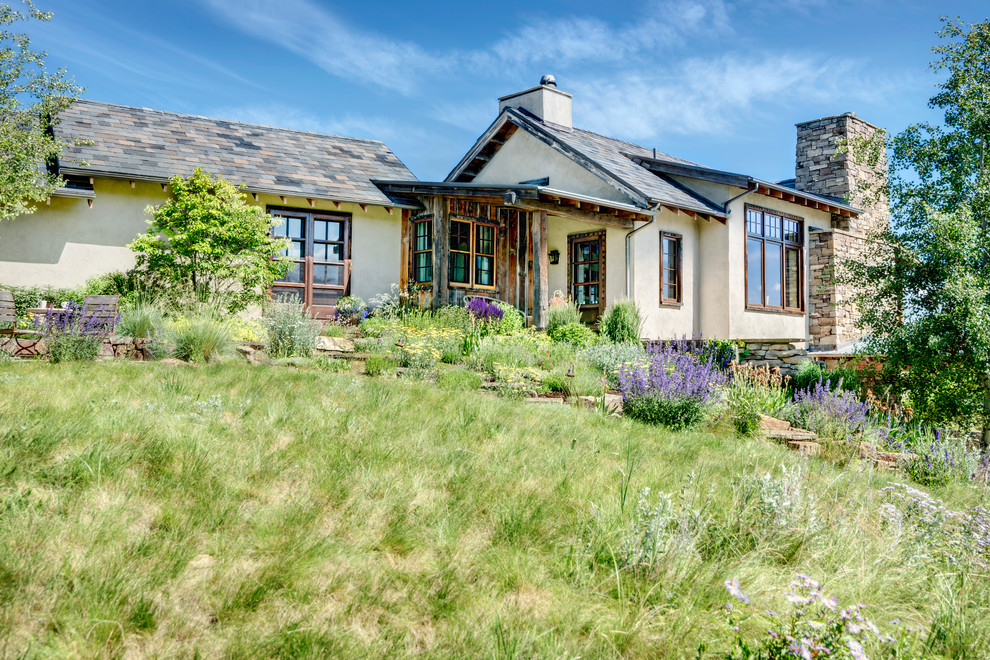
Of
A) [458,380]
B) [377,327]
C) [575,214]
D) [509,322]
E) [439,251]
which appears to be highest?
[575,214]

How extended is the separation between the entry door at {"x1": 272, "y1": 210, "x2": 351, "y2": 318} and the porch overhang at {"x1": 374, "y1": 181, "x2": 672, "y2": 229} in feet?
4.92

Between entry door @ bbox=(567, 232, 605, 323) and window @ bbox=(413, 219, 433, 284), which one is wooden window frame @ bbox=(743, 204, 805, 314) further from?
window @ bbox=(413, 219, 433, 284)

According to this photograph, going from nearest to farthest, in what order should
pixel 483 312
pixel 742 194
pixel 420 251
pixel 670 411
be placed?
1. pixel 670 411
2. pixel 483 312
3. pixel 420 251
4. pixel 742 194

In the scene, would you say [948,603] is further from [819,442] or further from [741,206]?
[741,206]

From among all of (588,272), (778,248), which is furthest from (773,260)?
(588,272)

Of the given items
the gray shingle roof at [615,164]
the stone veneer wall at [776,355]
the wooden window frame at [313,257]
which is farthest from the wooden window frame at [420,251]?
the stone veneer wall at [776,355]

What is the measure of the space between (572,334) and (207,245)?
591 centimetres

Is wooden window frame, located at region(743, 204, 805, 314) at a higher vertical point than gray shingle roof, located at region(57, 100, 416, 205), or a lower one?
lower

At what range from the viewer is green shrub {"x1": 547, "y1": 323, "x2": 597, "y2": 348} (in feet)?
38.1

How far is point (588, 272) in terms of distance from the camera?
14.8 metres

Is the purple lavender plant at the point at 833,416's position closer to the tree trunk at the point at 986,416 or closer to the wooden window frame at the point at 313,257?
the tree trunk at the point at 986,416

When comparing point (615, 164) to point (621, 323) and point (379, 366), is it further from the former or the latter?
point (379, 366)

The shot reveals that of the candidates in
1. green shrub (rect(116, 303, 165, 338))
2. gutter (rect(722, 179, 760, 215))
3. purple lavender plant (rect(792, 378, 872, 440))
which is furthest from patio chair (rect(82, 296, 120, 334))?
gutter (rect(722, 179, 760, 215))

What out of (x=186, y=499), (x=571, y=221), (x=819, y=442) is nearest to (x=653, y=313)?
(x=571, y=221)
